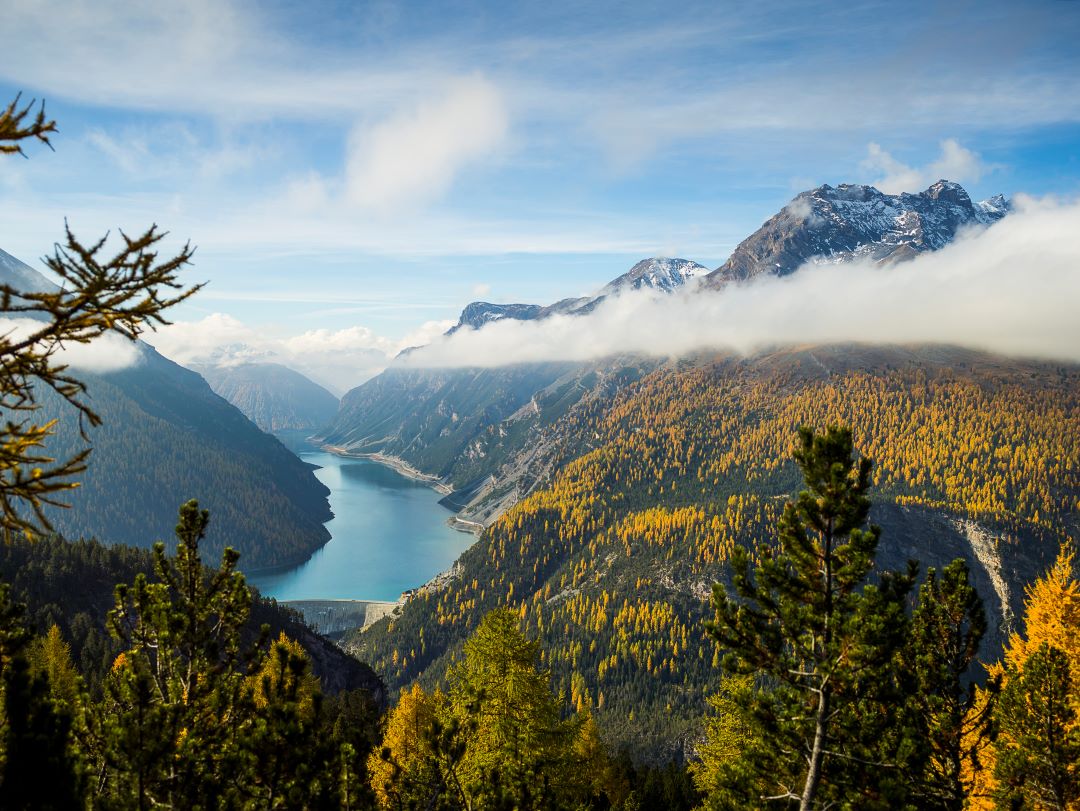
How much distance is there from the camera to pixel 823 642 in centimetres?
1397

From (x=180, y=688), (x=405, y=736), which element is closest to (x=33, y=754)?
(x=180, y=688)

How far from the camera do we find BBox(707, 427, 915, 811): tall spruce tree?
13.4m

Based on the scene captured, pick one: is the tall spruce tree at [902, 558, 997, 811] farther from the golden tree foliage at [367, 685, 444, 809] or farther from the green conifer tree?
the golden tree foliage at [367, 685, 444, 809]

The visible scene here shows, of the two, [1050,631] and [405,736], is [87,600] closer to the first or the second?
[405,736]

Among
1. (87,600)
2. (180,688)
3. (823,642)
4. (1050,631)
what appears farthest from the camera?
(87,600)

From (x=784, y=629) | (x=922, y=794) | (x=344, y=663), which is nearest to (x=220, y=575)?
(x=784, y=629)

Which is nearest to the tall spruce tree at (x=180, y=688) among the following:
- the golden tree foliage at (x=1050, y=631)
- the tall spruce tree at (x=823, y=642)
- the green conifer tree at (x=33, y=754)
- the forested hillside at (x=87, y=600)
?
the green conifer tree at (x=33, y=754)

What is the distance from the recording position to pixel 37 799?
9305mm

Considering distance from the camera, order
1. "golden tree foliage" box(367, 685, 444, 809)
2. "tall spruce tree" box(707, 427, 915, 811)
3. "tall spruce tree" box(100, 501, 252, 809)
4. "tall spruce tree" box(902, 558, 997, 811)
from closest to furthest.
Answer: "tall spruce tree" box(100, 501, 252, 809) < "tall spruce tree" box(707, 427, 915, 811) < "tall spruce tree" box(902, 558, 997, 811) < "golden tree foliage" box(367, 685, 444, 809)

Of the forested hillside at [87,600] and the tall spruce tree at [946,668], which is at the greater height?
the tall spruce tree at [946,668]

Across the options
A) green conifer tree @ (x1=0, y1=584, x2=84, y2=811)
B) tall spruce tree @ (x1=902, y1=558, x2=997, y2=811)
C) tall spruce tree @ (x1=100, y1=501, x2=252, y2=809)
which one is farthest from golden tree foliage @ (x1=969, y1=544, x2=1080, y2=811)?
green conifer tree @ (x1=0, y1=584, x2=84, y2=811)

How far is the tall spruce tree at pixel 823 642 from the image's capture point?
528 inches

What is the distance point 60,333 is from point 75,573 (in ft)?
471

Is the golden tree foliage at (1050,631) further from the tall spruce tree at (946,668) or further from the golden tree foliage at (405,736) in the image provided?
the golden tree foliage at (405,736)
